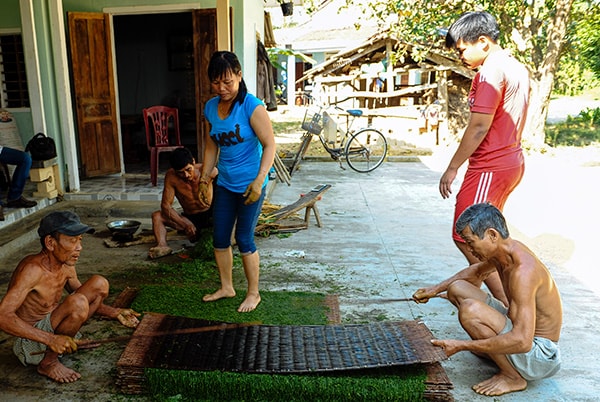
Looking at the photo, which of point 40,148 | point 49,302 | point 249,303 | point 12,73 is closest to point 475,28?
point 249,303

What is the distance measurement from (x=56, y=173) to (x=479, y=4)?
955cm

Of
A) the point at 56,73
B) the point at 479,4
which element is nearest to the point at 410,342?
the point at 56,73

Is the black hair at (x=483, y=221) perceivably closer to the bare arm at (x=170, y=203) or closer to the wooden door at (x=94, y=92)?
the bare arm at (x=170, y=203)

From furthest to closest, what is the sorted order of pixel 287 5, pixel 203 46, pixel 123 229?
pixel 287 5 → pixel 203 46 → pixel 123 229

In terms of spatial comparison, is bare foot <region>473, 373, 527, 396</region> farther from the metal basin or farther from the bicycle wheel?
the bicycle wheel

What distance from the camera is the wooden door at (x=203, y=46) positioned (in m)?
6.54

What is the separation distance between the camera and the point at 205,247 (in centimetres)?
446

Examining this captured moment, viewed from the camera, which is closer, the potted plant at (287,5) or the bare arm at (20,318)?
the bare arm at (20,318)

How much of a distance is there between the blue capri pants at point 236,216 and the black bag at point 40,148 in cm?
331

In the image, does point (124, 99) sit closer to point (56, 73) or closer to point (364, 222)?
point (56, 73)

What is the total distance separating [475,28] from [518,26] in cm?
1023

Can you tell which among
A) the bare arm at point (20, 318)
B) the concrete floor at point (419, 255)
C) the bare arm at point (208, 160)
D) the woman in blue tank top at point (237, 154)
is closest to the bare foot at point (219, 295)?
the woman in blue tank top at point (237, 154)

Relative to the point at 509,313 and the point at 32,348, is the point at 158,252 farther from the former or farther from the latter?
the point at 509,313

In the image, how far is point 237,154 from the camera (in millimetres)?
3168
